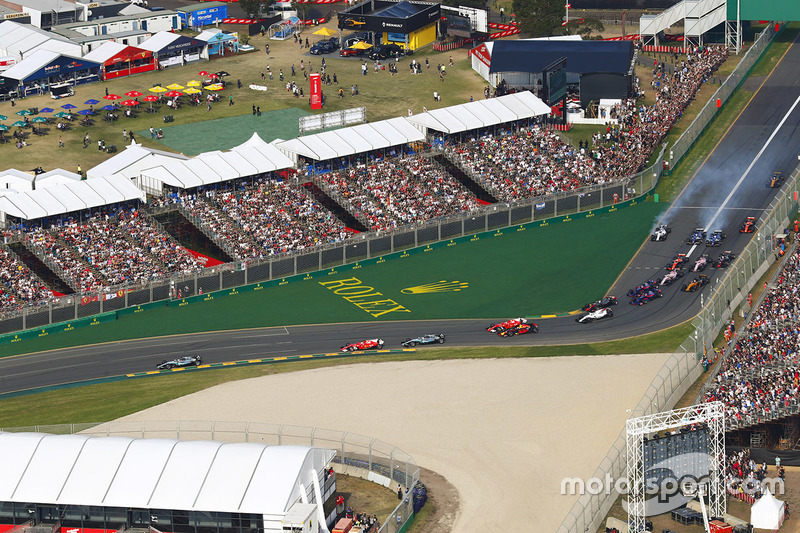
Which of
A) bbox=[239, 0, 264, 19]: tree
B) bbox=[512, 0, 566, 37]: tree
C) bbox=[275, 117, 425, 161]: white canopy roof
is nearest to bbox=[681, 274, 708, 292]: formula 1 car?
bbox=[275, 117, 425, 161]: white canopy roof

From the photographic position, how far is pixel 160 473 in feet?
248

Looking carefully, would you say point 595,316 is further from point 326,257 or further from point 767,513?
point 767,513

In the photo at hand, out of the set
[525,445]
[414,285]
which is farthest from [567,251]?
[525,445]

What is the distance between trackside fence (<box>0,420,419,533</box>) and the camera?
80.9 metres

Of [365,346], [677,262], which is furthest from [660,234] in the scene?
[365,346]

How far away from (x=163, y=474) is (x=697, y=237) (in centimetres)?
5773

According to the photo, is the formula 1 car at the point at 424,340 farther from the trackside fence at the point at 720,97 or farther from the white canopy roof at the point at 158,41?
the white canopy roof at the point at 158,41

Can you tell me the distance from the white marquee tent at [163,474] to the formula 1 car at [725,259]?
46473 mm

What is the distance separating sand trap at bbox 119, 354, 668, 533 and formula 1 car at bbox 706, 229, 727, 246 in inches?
858

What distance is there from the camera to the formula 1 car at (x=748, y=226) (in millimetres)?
118875

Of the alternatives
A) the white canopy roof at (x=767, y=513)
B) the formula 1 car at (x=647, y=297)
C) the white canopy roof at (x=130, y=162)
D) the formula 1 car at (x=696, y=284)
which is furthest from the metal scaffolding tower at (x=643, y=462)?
the white canopy roof at (x=130, y=162)

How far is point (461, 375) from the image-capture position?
315 ft

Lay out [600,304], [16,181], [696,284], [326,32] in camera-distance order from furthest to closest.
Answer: [326,32] → [16,181] → [696,284] → [600,304]

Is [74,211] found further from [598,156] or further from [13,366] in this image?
[598,156]
